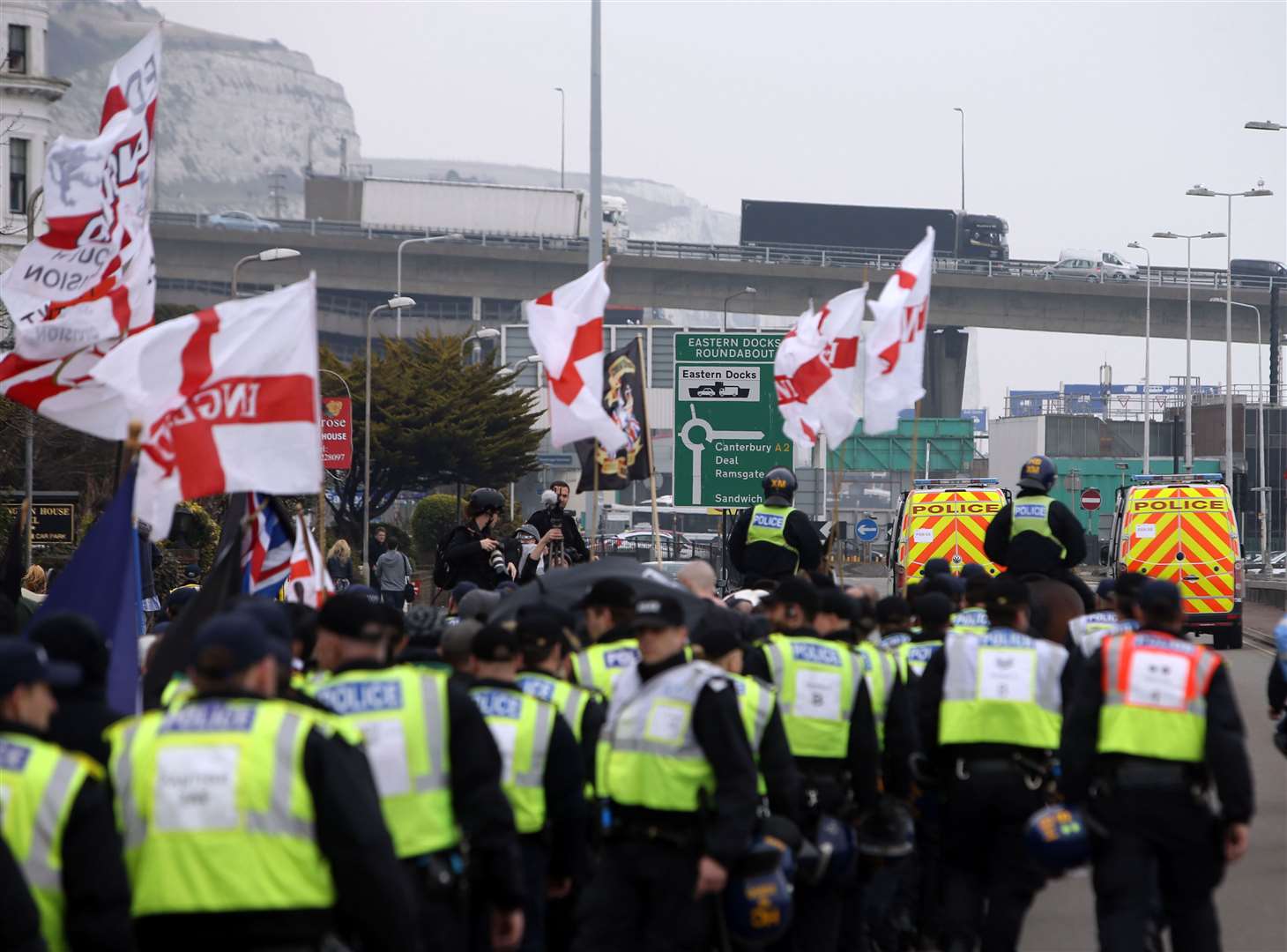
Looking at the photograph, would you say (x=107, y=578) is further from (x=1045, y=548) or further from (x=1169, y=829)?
(x=1045, y=548)

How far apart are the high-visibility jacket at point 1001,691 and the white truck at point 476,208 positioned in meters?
76.4

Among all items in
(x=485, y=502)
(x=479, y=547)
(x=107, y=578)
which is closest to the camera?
(x=107, y=578)

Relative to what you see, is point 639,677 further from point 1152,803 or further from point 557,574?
point 557,574

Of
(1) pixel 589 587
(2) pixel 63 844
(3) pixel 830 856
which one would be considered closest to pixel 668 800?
(3) pixel 830 856

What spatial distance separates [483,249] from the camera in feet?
253

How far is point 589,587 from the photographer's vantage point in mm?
10883

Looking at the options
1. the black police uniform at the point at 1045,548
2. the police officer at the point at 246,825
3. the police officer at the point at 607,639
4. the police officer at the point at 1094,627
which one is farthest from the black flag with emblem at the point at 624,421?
the police officer at the point at 246,825

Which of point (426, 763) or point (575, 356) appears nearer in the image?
point (426, 763)

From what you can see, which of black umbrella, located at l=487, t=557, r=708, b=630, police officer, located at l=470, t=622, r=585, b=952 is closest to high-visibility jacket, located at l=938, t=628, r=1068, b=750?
black umbrella, located at l=487, t=557, r=708, b=630

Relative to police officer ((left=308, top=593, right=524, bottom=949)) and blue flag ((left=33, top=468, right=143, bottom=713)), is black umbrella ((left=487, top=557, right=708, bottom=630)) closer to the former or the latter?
blue flag ((left=33, top=468, right=143, bottom=713))

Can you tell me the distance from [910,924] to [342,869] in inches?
211

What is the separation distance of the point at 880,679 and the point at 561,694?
5.84 feet

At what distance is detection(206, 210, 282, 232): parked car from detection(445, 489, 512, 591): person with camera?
67409mm

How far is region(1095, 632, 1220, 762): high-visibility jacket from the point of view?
7586 mm
